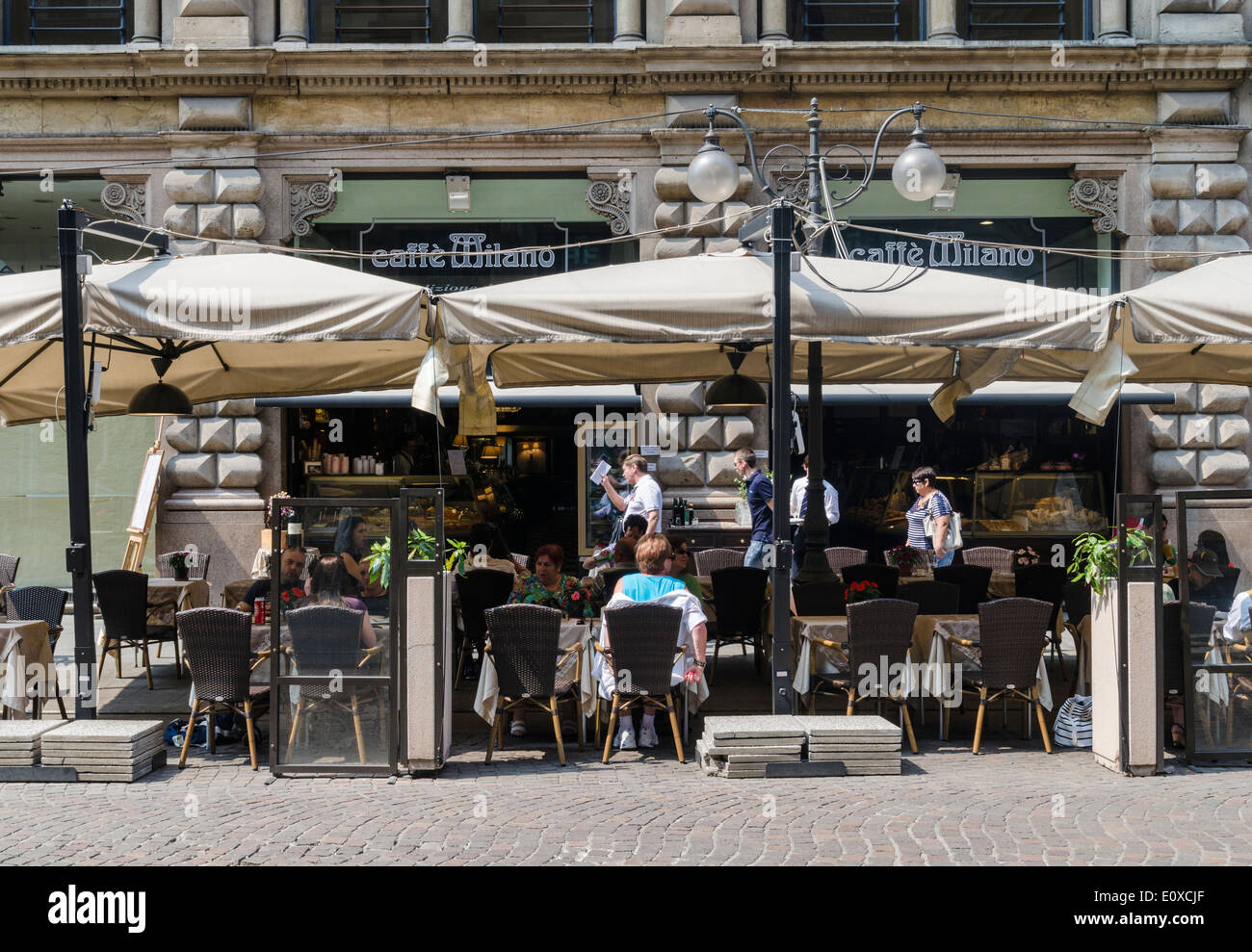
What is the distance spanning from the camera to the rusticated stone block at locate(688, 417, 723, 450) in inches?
628

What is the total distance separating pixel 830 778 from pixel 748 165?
10044 mm

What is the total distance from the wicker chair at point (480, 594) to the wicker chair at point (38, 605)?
10.8ft

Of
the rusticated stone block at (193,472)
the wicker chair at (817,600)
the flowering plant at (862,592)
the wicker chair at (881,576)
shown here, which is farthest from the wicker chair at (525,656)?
the rusticated stone block at (193,472)

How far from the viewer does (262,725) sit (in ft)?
31.4

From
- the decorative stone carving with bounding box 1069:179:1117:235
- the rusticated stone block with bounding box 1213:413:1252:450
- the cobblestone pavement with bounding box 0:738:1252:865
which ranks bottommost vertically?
the cobblestone pavement with bounding box 0:738:1252:865

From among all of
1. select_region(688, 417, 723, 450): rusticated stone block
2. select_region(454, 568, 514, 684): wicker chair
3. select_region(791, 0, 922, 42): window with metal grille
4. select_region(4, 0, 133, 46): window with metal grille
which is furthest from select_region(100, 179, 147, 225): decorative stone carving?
select_region(791, 0, 922, 42): window with metal grille

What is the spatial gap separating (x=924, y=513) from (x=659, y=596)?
5.43 metres

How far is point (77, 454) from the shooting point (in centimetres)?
845

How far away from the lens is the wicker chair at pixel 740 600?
11329 millimetres

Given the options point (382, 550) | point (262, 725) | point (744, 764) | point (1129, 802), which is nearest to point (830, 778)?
point (744, 764)

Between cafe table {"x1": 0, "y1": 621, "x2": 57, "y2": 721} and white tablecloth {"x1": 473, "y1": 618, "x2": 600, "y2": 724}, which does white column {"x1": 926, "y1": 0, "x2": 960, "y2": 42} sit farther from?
cafe table {"x1": 0, "y1": 621, "x2": 57, "y2": 721}

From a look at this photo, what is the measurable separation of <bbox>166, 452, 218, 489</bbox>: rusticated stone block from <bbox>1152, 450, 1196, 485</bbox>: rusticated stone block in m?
11.7

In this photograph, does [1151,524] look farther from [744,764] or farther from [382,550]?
[382,550]

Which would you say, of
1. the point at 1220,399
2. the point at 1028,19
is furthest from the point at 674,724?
the point at 1028,19
